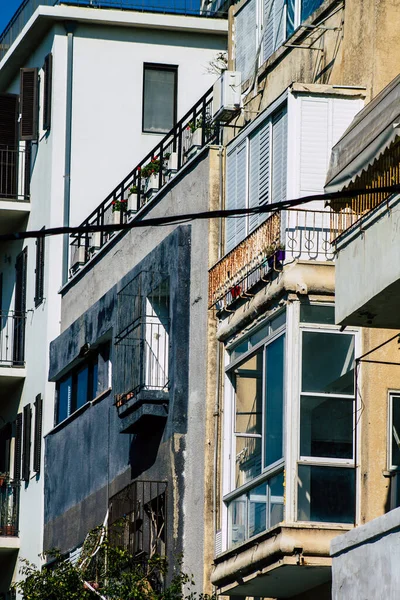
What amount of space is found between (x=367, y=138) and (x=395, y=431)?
4.06 m

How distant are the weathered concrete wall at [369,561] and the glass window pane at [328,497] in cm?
318

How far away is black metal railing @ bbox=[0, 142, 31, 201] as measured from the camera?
37656 mm

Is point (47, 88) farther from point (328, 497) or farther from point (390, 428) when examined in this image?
point (390, 428)

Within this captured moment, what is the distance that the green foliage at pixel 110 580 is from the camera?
78.7 feet

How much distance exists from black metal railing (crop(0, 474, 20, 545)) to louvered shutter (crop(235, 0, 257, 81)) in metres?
12.3

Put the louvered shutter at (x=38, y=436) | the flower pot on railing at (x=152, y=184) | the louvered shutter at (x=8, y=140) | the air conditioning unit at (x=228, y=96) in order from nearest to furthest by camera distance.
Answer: the air conditioning unit at (x=228, y=96) < the flower pot on railing at (x=152, y=184) < the louvered shutter at (x=38, y=436) < the louvered shutter at (x=8, y=140)

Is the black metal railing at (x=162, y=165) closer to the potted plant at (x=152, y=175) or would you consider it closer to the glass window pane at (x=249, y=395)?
the potted plant at (x=152, y=175)

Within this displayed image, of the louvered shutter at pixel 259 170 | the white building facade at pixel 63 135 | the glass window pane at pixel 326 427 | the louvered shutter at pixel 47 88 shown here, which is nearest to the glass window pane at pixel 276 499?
the glass window pane at pixel 326 427

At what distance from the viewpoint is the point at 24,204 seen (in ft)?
122

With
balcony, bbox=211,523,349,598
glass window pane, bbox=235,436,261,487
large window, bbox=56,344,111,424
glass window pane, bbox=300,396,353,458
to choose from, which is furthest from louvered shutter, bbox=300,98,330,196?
large window, bbox=56,344,111,424

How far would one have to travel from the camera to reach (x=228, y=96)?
2562 cm

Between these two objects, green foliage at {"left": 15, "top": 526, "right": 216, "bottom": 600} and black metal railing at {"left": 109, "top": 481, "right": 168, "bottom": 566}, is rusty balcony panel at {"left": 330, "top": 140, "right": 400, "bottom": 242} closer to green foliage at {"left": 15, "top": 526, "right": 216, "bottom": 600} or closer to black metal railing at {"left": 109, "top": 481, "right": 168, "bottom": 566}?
green foliage at {"left": 15, "top": 526, "right": 216, "bottom": 600}

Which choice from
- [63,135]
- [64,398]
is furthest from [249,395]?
[63,135]

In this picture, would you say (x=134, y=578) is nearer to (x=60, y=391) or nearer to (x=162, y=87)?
(x=60, y=391)
